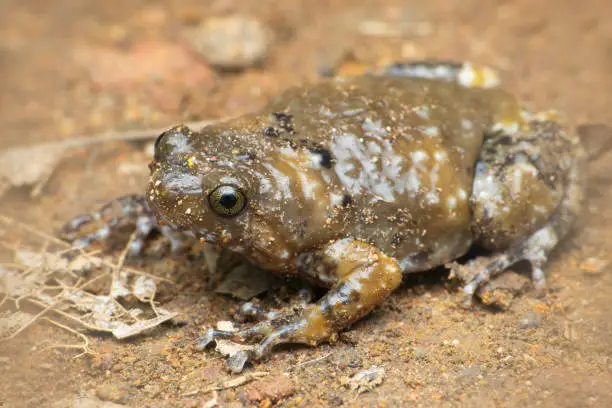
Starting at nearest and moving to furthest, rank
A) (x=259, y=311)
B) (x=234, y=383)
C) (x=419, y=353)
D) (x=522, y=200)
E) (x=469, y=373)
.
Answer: (x=234, y=383) → (x=469, y=373) → (x=419, y=353) → (x=259, y=311) → (x=522, y=200)

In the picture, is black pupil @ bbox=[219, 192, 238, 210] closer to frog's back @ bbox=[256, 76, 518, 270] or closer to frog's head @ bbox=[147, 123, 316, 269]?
frog's head @ bbox=[147, 123, 316, 269]

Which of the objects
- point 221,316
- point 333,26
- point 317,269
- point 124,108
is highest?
point 333,26

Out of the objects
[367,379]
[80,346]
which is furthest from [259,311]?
[80,346]

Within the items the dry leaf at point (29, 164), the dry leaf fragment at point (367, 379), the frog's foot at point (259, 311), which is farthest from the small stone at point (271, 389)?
the dry leaf at point (29, 164)

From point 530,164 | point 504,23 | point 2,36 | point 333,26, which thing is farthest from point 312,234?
point 2,36

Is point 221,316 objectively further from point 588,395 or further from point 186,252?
point 588,395

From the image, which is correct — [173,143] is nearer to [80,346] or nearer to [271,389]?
[80,346]

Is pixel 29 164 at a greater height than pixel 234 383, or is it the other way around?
pixel 29 164
